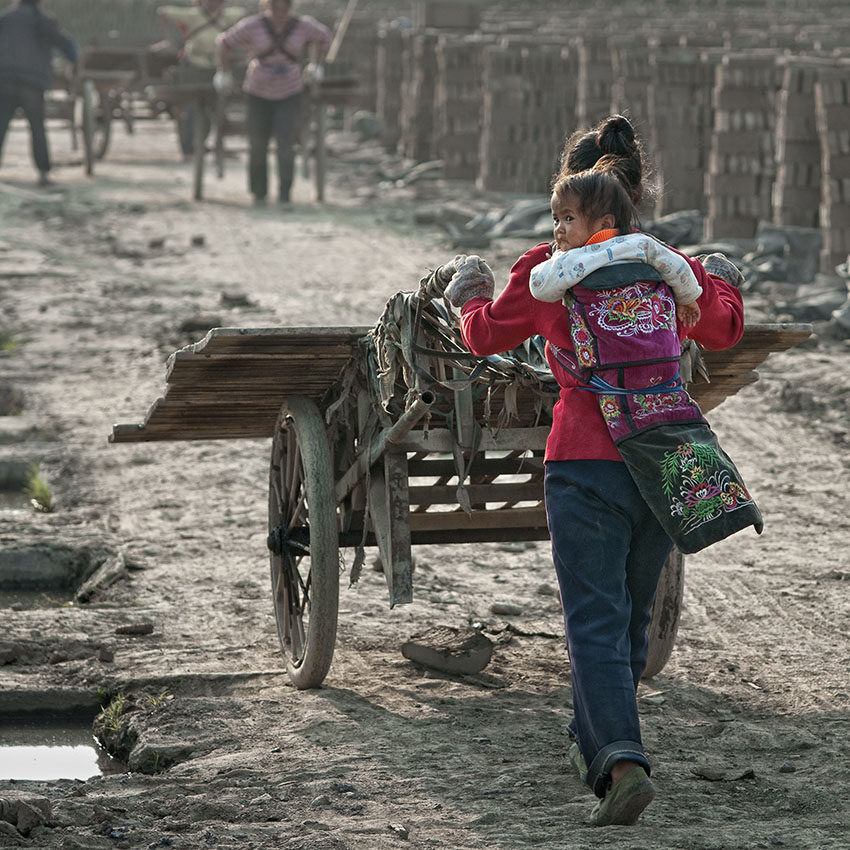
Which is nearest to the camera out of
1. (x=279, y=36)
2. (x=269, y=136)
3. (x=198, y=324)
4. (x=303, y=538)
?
(x=303, y=538)

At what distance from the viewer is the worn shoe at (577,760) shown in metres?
3.63

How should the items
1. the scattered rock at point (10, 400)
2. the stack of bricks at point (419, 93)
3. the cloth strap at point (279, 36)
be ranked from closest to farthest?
the scattered rock at point (10, 400) → the cloth strap at point (279, 36) → the stack of bricks at point (419, 93)

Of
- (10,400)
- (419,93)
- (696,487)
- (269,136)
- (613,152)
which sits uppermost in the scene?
(613,152)

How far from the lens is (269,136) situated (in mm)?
15406

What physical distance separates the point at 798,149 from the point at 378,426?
785cm

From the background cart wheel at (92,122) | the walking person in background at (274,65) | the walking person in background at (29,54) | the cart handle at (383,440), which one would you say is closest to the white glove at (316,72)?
the walking person in background at (274,65)

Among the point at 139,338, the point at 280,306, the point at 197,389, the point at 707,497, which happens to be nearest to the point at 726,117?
the point at 280,306

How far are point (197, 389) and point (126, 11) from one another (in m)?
32.0

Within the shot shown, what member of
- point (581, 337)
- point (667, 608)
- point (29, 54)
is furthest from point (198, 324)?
point (29, 54)

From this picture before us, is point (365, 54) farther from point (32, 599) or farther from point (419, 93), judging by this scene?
point (32, 599)

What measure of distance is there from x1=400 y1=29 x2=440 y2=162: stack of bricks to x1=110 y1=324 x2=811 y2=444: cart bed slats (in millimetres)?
14275

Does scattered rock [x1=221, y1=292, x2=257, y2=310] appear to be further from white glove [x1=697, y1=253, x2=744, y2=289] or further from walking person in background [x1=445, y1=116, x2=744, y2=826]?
walking person in background [x1=445, y1=116, x2=744, y2=826]

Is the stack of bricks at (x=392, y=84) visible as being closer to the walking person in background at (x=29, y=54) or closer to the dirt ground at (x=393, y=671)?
the walking person in background at (x=29, y=54)

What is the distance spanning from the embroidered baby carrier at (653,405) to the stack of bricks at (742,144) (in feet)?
30.7
